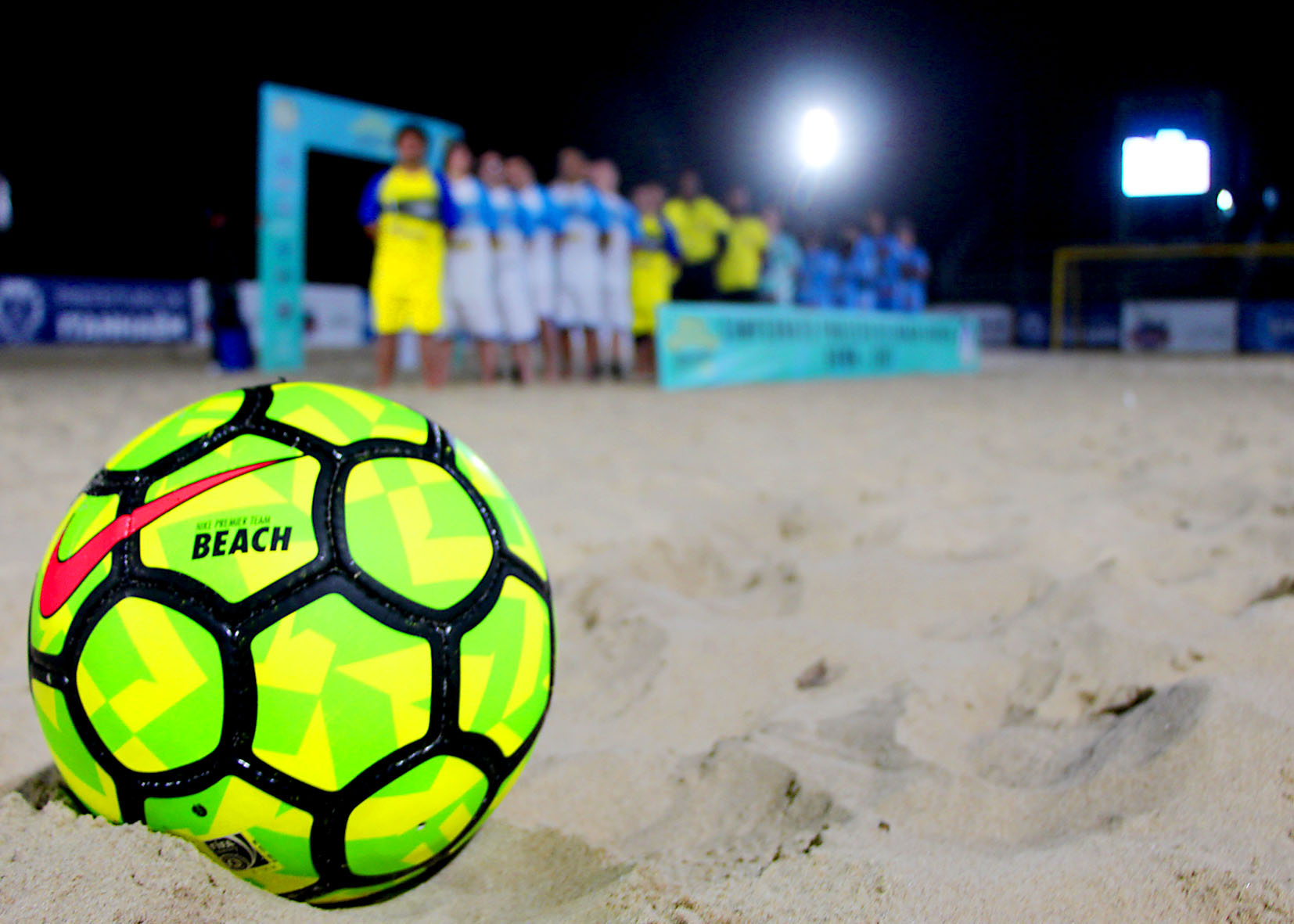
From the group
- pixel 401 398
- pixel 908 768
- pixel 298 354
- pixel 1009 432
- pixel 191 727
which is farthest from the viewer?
pixel 298 354

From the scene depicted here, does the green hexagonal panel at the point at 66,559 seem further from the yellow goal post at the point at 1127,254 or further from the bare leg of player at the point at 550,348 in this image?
the yellow goal post at the point at 1127,254

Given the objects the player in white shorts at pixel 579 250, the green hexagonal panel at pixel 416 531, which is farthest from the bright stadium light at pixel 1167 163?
the green hexagonal panel at pixel 416 531

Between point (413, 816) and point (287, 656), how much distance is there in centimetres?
25

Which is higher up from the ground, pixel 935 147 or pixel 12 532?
pixel 935 147

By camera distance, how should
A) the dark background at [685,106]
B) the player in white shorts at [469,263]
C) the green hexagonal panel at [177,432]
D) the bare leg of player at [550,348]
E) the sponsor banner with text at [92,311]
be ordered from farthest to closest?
the dark background at [685,106] → the sponsor banner with text at [92,311] → the bare leg of player at [550,348] → the player in white shorts at [469,263] → the green hexagonal panel at [177,432]

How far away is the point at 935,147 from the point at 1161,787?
20.4 meters

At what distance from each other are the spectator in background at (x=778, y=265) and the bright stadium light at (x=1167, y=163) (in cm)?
399

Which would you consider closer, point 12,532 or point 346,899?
point 346,899

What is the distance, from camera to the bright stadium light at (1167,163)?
34.3 feet

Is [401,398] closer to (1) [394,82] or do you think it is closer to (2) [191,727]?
(2) [191,727]

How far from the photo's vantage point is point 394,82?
13.7 meters

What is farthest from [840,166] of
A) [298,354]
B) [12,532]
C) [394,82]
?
[12,532]

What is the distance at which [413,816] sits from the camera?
110 centimetres

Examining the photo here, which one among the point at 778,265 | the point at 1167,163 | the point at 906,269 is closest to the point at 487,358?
the point at 778,265
